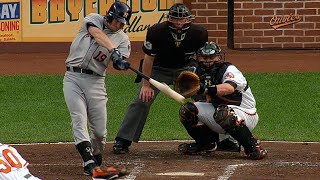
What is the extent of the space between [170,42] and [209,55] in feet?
2.00

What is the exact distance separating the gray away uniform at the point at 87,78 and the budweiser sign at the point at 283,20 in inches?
429

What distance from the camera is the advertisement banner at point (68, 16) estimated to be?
2211 centimetres

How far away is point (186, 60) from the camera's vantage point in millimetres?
12383

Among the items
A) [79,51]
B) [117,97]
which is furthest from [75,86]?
[117,97]

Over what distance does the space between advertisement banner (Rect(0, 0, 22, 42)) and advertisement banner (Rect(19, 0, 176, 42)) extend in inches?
4.6

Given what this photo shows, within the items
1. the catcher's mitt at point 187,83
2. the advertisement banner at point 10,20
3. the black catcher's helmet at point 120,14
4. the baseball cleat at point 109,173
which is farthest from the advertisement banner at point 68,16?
the baseball cleat at point 109,173

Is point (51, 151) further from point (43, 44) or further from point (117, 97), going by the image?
point (43, 44)

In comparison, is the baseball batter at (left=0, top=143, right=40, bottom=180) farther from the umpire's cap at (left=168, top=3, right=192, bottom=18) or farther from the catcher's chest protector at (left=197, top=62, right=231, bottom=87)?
the umpire's cap at (left=168, top=3, right=192, bottom=18)

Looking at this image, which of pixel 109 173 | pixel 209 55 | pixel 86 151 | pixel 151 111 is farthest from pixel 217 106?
pixel 151 111

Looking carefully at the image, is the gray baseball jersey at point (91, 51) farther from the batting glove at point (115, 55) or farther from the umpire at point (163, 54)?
the umpire at point (163, 54)

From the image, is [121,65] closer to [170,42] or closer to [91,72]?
[91,72]

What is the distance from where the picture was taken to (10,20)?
72.6ft

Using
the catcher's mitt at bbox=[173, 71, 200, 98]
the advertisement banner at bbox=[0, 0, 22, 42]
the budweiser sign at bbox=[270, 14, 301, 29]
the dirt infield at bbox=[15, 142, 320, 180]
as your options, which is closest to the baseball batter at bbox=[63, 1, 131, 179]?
the dirt infield at bbox=[15, 142, 320, 180]

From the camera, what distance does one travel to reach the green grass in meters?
14.2
